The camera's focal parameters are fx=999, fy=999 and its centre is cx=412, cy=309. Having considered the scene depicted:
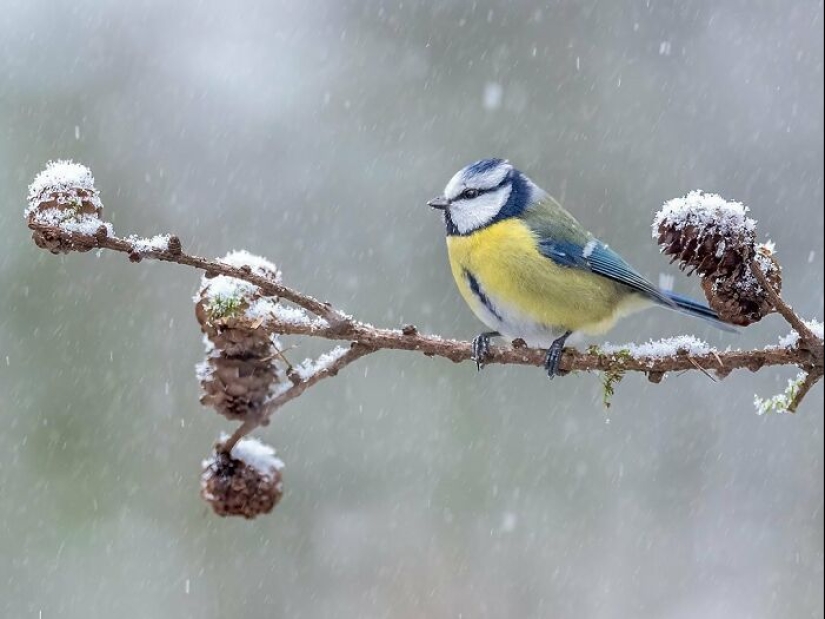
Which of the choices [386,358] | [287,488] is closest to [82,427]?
[287,488]

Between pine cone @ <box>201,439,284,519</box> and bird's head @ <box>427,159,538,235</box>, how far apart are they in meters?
1.45

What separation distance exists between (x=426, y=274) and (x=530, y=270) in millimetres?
3785

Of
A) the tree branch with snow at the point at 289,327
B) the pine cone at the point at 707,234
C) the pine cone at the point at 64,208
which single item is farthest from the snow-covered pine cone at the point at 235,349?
the pine cone at the point at 707,234

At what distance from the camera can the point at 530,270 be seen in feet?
→ 8.30

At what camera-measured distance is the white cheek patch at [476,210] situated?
2676 mm

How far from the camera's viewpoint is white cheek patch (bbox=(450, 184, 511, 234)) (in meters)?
2.68

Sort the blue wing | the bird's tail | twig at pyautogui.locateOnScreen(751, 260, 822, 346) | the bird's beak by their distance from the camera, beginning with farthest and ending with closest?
the bird's beak, the blue wing, the bird's tail, twig at pyautogui.locateOnScreen(751, 260, 822, 346)

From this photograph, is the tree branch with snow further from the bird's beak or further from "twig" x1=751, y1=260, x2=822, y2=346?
the bird's beak

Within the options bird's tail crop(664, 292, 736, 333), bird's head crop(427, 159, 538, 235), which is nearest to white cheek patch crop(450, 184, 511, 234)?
bird's head crop(427, 159, 538, 235)

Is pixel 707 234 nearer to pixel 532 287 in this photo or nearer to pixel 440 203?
pixel 532 287

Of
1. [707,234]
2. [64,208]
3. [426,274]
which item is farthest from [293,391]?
[426,274]

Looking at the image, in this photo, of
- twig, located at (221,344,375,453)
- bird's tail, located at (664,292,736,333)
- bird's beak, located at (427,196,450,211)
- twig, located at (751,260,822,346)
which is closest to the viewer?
twig, located at (751,260,822,346)

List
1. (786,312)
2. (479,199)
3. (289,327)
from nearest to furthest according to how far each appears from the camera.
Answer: (786,312) → (289,327) → (479,199)

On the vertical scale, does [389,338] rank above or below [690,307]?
below
